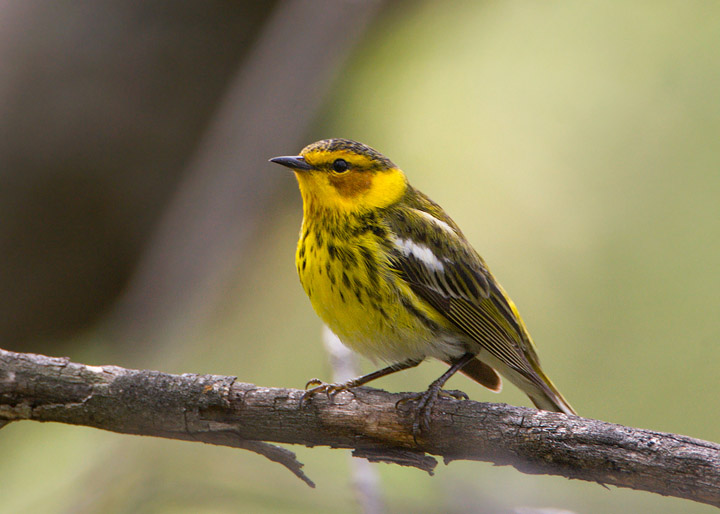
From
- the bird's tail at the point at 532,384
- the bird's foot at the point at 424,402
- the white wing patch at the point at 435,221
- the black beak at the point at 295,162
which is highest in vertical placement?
the white wing patch at the point at 435,221

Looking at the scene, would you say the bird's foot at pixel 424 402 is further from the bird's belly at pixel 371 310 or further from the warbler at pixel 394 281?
the bird's belly at pixel 371 310

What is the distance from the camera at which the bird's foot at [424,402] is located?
2.68 meters

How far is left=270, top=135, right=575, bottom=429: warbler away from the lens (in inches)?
122

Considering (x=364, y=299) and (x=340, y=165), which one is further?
(x=340, y=165)

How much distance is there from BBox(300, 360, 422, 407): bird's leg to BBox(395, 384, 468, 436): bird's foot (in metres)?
0.29

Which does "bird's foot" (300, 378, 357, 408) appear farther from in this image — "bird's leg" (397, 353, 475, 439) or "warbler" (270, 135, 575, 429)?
"bird's leg" (397, 353, 475, 439)

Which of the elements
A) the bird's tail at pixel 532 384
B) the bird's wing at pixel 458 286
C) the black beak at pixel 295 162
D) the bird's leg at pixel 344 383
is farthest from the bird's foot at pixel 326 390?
the black beak at pixel 295 162

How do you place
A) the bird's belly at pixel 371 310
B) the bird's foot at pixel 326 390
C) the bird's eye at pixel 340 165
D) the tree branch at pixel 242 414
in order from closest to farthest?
the tree branch at pixel 242 414, the bird's foot at pixel 326 390, the bird's belly at pixel 371 310, the bird's eye at pixel 340 165

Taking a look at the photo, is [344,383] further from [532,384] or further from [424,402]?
[532,384]

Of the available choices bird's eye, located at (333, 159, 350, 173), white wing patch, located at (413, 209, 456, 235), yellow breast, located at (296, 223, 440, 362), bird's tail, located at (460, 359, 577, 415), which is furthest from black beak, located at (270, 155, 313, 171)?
bird's tail, located at (460, 359, 577, 415)

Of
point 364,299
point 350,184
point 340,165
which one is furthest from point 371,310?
point 340,165

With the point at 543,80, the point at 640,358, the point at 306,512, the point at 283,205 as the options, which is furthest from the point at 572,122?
the point at 306,512

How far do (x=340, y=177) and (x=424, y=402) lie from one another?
3.93 feet

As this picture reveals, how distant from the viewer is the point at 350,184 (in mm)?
3412
